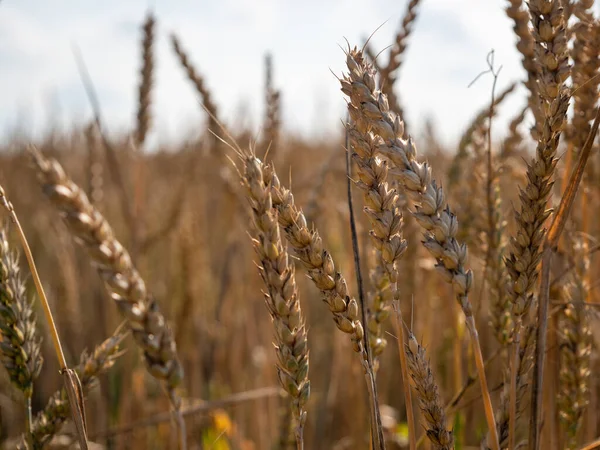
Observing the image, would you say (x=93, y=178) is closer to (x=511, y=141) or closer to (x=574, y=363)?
(x=511, y=141)

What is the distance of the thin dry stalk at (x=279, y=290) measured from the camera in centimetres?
60

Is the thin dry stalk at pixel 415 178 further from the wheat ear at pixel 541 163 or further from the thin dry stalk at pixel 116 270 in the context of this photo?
the thin dry stalk at pixel 116 270

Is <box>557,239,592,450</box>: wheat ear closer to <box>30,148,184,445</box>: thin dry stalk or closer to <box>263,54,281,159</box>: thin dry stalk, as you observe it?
<box>30,148,184,445</box>: thin dry stalk

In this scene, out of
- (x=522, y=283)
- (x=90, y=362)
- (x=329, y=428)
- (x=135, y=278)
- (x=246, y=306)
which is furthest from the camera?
(x=329, y=428)

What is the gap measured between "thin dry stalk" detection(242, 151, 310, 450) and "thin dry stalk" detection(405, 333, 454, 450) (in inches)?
5.3

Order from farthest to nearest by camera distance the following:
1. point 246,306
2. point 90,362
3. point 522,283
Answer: point 246,306 → point 90,362 → point 522,283

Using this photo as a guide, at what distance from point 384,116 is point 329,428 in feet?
6.71

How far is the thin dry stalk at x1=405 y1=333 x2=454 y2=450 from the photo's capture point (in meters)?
0.70

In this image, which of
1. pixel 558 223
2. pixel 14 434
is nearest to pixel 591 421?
pixel 558 223

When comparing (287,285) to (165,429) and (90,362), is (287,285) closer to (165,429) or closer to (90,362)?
(90,362)

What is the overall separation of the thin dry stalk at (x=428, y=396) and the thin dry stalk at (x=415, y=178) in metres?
0.11

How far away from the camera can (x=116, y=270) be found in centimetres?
53

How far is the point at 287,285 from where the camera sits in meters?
0.63

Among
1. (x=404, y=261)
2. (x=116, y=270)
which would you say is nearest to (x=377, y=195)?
(x=116, y=270)
